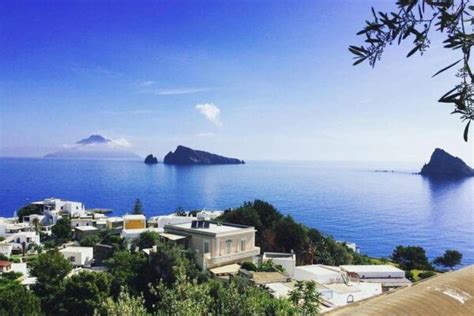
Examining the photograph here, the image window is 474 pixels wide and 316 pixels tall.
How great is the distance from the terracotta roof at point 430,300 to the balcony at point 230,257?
1761cm

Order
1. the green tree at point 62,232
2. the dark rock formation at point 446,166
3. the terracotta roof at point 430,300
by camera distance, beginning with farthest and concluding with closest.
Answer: the dark rock formation at point 446,166
the green tree at point 62,232
the terracotta roof at point 430,300

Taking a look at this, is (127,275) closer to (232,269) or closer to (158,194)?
(232,269)

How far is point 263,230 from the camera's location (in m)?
29.2

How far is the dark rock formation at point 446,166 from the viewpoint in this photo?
5807 inches

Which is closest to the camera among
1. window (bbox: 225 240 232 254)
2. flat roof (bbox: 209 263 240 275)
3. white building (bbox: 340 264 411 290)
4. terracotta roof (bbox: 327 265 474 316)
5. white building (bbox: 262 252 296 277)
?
terracotta roof (bbox: 327 265 474 316)

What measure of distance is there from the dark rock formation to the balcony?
455 feet

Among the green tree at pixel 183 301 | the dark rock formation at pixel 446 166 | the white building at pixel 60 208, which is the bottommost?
the white building at pixel 60 208

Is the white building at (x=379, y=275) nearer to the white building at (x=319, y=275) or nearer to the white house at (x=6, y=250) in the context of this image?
the white building at (x=319, y=275)

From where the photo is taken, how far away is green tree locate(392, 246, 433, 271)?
31.1 metres

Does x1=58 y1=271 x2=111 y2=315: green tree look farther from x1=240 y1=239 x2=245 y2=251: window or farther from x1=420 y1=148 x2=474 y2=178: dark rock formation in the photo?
x1=420 y1=148 x2=474 y2=178: dark rock formation

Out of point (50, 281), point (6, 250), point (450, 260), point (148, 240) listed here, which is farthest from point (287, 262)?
point (6, 250)

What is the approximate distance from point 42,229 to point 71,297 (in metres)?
29.0

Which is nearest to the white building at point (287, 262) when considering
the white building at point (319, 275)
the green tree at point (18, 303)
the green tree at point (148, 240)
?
the white building at point (319, 275)

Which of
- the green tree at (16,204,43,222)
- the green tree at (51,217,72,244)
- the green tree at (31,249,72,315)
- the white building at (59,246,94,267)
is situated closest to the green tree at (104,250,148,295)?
the green tree at (31,249,72,315)
